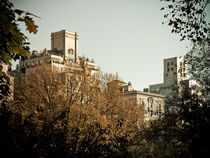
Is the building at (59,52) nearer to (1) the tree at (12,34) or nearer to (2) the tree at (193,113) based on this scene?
(2) the tree at (193,113)

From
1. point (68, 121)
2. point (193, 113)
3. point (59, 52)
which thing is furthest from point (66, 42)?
point (193, 113)

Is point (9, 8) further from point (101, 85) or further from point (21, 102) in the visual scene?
point (101, 85)

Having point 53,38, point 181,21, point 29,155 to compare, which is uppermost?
point 53,38

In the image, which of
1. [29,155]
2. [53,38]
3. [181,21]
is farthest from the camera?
[53,38]

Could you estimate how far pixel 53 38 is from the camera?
370 feet

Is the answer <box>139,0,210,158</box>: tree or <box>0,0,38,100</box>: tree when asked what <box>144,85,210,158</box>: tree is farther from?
<box>0,0,38,100</box>: tree

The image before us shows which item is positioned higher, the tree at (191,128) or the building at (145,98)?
the tree at (191,128)

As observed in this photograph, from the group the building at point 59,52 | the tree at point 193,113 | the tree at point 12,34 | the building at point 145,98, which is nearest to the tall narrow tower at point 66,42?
the building at point 59,52

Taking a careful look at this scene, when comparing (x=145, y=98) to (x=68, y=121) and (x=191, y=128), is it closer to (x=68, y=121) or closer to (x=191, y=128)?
(x=68, y=121)

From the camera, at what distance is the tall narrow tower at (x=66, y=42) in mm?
109688

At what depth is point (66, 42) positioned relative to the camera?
10981 cm

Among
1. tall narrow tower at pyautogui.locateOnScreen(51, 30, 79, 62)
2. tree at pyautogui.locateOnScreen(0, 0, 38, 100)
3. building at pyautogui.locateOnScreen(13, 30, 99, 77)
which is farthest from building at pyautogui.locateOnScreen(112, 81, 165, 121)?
tree at pyautogui.locateOnScreen(0, 0, 38, 100)

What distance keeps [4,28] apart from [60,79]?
32693 mm

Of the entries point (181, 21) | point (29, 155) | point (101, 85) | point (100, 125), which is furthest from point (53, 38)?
point (181, 21)
